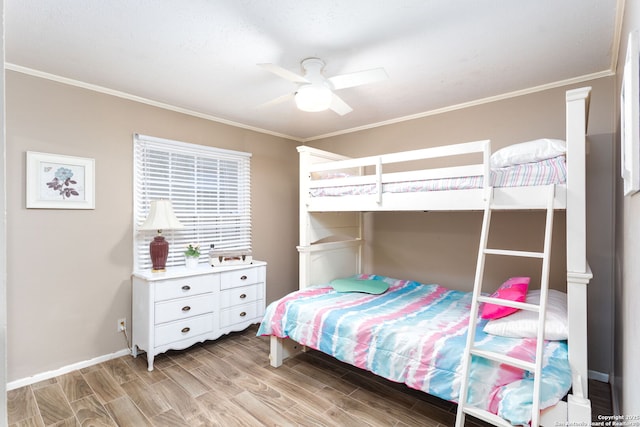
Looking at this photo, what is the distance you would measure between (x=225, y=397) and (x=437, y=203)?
82.2 inches

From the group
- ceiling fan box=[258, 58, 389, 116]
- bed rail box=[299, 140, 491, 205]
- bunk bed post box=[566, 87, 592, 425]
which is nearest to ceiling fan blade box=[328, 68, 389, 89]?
ceiling fan box=[258, 58, 389, 116]

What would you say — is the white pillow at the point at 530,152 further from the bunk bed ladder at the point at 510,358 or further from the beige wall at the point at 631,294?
the beige wall at the point at 631,294

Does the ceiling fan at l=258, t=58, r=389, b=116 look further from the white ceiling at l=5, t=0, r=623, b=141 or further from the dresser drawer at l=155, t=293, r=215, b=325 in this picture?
the dresser drawer at l=155, t=293, r=215, b=325

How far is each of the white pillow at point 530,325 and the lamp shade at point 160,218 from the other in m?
2.66

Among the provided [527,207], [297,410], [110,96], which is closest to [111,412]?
[297,410]

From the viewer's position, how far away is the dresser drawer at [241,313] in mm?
3242

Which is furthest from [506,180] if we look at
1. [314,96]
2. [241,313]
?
[241,313]

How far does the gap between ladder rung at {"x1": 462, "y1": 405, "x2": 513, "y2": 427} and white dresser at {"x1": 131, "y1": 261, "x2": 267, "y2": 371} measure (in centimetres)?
233

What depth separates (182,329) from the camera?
9.57ft

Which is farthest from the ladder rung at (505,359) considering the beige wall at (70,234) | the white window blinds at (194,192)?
the beige wall at (70,234)

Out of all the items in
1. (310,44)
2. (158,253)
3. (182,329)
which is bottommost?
(182,329)

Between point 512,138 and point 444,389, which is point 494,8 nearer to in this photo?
point 512,138

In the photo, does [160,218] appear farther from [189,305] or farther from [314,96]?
[314,96]

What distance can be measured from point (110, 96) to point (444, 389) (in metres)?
3.47
